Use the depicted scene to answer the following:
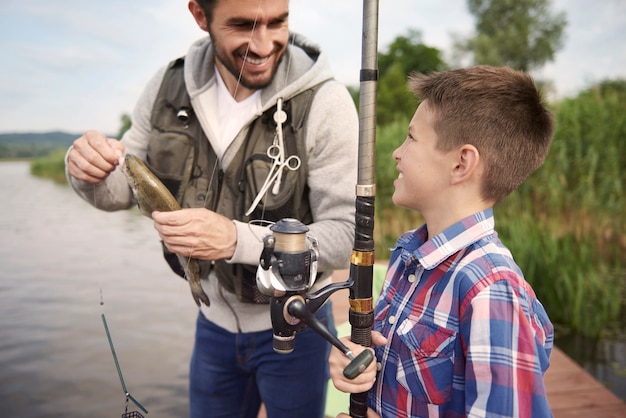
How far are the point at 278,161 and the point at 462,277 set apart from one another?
78cm

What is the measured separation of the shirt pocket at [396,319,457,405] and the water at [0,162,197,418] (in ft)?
2.82

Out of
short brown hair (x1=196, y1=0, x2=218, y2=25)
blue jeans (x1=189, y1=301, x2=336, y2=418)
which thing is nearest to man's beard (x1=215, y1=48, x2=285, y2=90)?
short brown hair (x1=196, y1=0, x2=218, y2=25)

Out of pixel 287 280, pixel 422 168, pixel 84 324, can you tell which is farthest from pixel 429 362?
pixel 84 324

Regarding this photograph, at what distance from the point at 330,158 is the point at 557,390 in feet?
8.79

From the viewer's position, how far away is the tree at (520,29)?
111 feet

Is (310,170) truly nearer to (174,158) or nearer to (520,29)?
(174,158)

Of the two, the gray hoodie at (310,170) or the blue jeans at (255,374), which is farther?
the blue jeans at (255,374)

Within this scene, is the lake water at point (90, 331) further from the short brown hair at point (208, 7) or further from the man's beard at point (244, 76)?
the short brown hair at point (208, 7)

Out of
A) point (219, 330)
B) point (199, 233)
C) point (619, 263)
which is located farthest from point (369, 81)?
point (619, 263)

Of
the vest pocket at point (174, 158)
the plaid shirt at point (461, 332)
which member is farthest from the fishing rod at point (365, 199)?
the vest pocket at point (174, 158)

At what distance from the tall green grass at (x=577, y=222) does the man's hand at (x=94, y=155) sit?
4026mm

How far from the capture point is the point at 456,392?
124cm

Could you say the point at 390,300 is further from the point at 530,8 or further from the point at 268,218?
the point at 530,8

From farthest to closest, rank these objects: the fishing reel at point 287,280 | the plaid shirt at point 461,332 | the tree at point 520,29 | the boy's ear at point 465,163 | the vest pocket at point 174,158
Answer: the tree at point 520,29 → the vest pocket at point 174,158 → the boy's ear at point 465,163 → the fishing reel at point 287,280 → the plaid shirt at point 461,332
